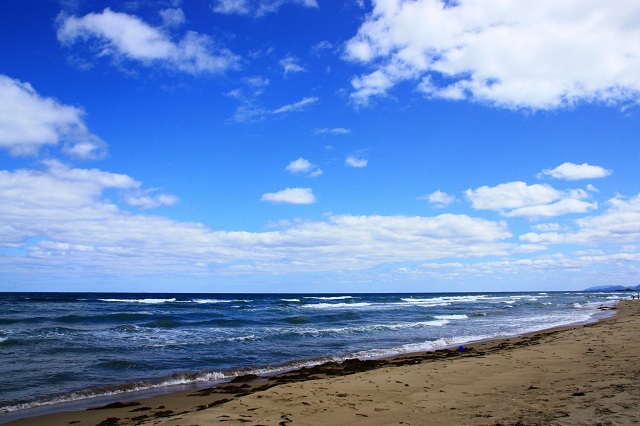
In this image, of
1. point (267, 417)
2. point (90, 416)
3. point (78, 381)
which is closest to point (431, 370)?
point (267, 417)

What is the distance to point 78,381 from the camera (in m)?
10.9

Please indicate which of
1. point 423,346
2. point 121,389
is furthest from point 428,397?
point 423,346

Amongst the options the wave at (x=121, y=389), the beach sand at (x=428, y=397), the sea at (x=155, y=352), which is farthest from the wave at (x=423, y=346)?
the wave at (x=121, y=389)

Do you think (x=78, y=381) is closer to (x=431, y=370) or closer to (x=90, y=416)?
(x=90, y=416)

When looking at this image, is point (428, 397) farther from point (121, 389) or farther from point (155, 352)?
point (155, 352)

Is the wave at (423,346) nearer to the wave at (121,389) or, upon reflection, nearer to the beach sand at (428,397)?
the beach sand at (428,397)

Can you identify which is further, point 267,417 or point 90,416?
point 90,416

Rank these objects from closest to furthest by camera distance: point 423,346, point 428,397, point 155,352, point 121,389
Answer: point 428,397 → point 121,389 → point 155,352 → point 423,346

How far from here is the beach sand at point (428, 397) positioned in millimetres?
6207

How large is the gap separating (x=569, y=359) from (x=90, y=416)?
438 inches

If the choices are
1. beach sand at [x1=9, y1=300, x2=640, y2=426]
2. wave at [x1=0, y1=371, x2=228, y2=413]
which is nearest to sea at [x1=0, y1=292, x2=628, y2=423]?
wave at [x1=0, y1=371, x2=228, y2=413]

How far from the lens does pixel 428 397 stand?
780 centimetres

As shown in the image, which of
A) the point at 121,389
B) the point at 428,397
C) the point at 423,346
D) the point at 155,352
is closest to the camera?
the point at 428,397

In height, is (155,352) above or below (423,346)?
above
